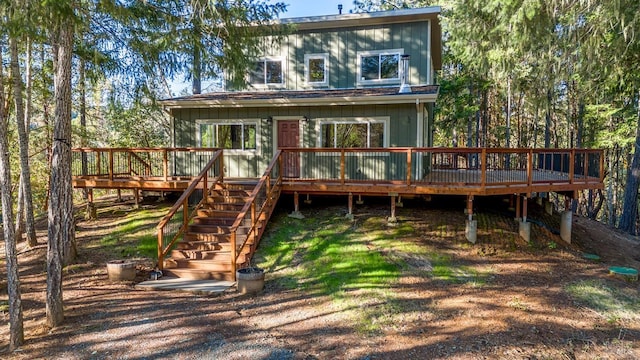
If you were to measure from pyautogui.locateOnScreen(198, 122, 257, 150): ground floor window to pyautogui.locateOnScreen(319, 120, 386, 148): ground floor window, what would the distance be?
2385mm

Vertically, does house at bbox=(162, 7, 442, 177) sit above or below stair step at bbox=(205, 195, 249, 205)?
above

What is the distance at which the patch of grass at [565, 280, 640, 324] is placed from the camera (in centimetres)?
618

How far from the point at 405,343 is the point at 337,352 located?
95 centimetres

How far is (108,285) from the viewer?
786 centimetres

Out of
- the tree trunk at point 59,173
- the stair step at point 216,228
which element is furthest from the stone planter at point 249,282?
the tree trunk at point 59,173

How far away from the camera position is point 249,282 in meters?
7.19

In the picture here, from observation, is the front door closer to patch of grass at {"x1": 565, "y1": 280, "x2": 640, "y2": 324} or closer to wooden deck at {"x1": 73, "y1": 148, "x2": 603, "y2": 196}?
A: wooden deck at {"x1": 73, "y1": 148, "x2": 603, "y2": 196}

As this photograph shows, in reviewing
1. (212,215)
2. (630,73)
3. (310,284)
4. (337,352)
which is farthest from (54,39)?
(630,73)

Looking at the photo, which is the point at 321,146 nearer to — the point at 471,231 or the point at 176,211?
the point at 176,211

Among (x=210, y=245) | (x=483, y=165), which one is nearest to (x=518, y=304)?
(x=483, y=165)

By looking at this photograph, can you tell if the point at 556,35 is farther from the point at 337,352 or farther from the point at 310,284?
the point at 337,352

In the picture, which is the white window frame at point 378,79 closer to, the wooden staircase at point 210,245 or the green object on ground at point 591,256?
the wooden staircase at point 210,245

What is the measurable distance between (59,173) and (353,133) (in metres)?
7.75

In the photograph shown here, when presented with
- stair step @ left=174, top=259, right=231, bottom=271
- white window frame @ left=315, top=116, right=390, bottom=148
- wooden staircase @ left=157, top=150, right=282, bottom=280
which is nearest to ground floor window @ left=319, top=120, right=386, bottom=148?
white window frame @ left=315, top=116, right=390, bottom=148
